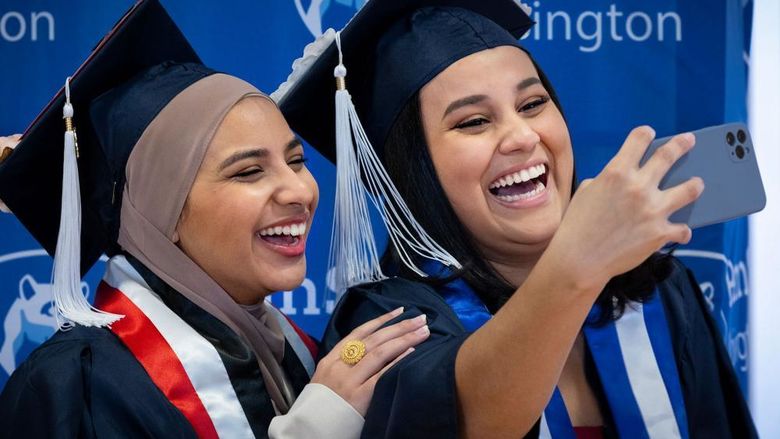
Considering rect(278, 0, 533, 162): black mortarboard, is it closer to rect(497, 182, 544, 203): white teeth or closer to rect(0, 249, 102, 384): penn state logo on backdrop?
rect(497, 182, 544, 203): white teeth

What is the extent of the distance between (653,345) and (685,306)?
0.41 ft

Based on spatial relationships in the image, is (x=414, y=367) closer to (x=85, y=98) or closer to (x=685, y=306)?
(x=685, y=306)

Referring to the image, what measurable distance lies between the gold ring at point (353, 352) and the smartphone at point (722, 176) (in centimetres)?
69

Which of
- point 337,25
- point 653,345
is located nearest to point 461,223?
point 653,345

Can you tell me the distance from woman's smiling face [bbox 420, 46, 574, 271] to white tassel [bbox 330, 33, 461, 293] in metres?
0.13

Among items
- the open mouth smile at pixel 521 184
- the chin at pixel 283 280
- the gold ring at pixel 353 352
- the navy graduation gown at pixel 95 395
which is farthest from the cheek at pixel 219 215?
the open mouth smile at pixel 521 184

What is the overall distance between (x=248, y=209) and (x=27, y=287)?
1.07 meters

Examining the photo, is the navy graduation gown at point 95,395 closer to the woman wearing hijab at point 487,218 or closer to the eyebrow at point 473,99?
the woman wearing hijab at point 487,218

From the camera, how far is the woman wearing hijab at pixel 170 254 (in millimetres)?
1871

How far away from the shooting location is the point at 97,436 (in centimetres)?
183

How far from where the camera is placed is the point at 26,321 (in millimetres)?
2820

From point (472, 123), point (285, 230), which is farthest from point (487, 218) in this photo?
point (285, 230)

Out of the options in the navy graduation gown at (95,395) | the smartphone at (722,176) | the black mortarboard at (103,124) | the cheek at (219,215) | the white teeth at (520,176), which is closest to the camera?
the smartphone at (722,176)

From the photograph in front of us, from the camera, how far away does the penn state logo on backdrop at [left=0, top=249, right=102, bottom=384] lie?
2812mm
